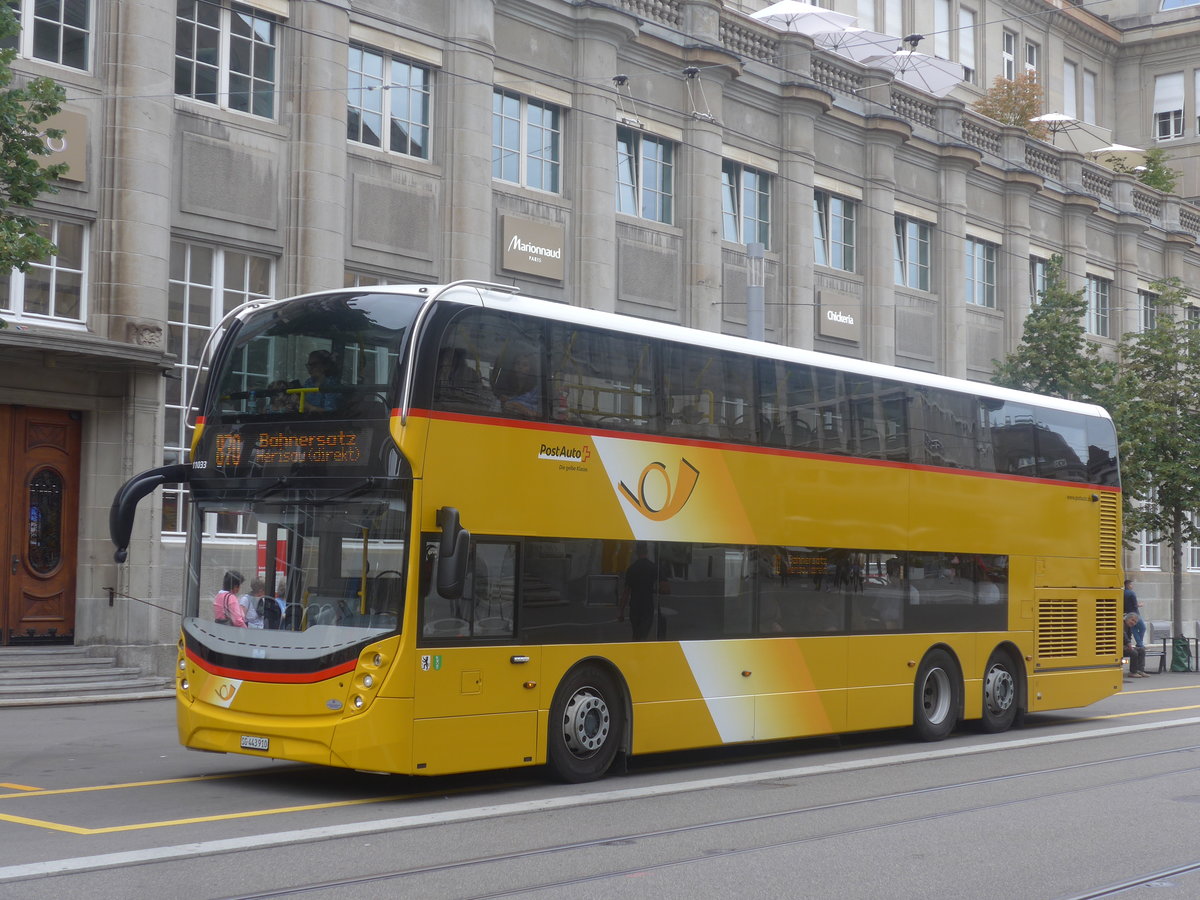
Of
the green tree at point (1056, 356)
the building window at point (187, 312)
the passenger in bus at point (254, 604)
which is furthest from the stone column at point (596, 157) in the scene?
the passenger in bus at point (254, 604)

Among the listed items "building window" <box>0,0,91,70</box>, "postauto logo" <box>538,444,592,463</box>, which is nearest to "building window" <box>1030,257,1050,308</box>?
"building window" <box>0,0,91,70</box>

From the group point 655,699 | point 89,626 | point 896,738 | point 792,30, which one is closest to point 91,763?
point 655,699

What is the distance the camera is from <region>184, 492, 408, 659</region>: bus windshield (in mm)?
10719

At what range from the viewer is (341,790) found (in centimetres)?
1163

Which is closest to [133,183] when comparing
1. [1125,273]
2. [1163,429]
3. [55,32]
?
[55,32]

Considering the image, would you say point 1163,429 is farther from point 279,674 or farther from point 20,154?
point 279,674

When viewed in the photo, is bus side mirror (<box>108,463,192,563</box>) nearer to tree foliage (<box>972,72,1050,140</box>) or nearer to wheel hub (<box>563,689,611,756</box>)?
wheel hub (<box>563,689,611,756</box>)

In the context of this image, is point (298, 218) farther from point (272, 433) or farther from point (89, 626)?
point (272, 433)

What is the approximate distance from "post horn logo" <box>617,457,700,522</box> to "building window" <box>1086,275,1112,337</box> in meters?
30.9

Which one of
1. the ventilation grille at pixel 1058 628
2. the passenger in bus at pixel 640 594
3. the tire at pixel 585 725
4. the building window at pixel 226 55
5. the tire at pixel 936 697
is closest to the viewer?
the tire at pixel 585 725

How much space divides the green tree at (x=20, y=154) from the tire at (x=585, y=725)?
23.2 ft

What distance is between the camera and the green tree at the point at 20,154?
14617mm

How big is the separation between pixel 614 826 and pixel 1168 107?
5082cm

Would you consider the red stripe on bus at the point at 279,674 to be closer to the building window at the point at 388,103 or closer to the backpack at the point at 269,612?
the backpack at the point at 269,612
